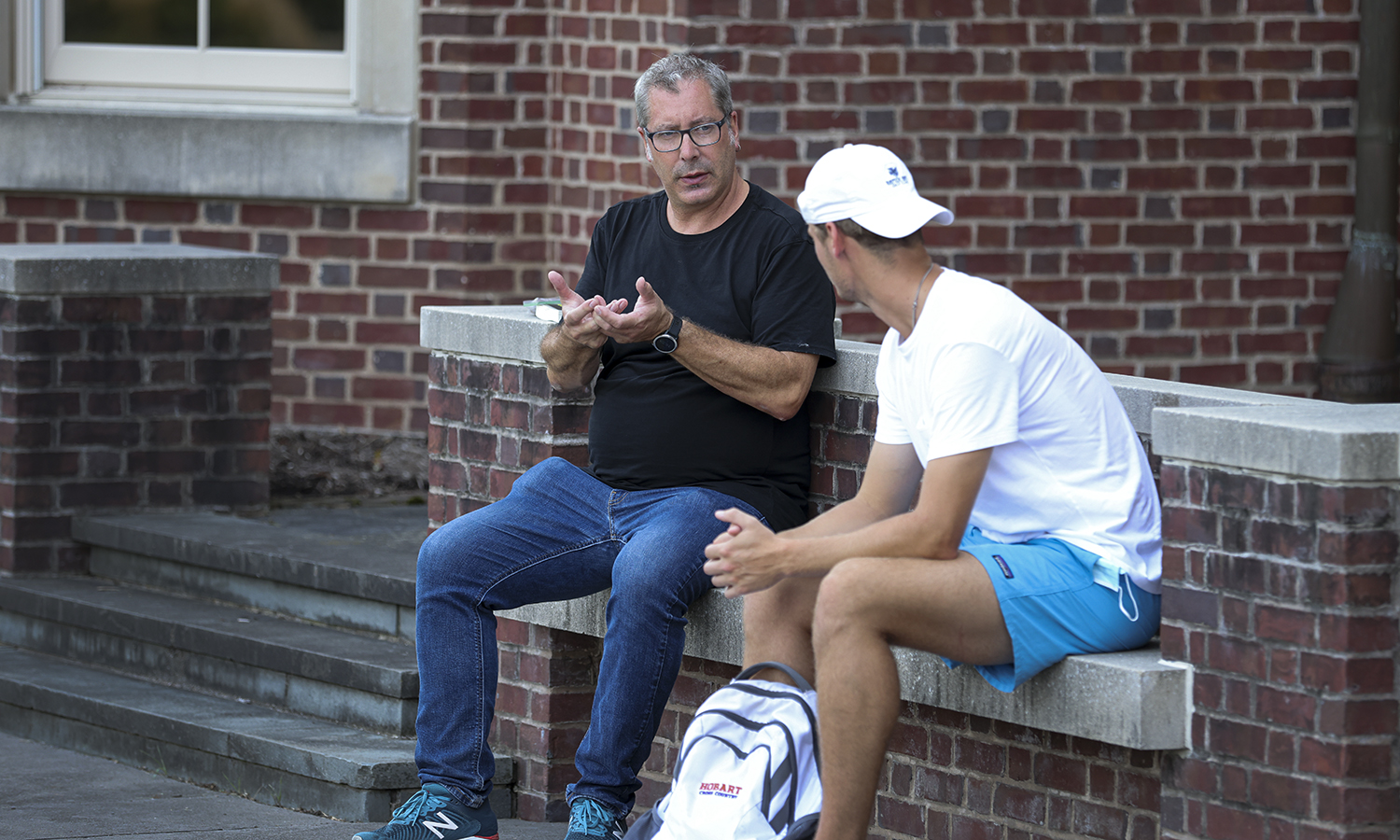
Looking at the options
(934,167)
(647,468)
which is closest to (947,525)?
(647,468)

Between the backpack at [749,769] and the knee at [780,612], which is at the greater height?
the knee at [780,612]

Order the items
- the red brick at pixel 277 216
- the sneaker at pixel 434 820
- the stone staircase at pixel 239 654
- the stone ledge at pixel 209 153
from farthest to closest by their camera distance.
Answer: the red brick at pixel 277 216, the stone ledge at pixel 209 153, the stone staircase at pixel 239 654, the sneaker at pixel 434 820

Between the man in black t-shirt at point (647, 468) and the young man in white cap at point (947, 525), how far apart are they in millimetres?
383

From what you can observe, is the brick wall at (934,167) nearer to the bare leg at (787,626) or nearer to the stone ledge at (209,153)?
the stone ledge at (209,153)

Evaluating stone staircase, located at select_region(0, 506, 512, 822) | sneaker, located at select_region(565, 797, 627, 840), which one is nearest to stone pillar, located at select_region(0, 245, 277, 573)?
stone staircase, located at select_region(0, 506, 512, 822)

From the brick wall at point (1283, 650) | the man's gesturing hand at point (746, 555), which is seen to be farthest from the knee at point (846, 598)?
the brick wall at point (1283, 650)

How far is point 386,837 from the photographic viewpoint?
4188 millimetres

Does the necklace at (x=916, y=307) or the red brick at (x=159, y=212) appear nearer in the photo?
the necklace at (x=916, y=307)

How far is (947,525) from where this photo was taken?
3600mm

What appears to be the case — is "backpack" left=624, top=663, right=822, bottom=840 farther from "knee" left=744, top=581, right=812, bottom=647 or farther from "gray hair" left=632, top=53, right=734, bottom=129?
"gray hair" left=632, top=53, right=734, bottom=129

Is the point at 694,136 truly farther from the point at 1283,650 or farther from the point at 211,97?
the point at 211,97

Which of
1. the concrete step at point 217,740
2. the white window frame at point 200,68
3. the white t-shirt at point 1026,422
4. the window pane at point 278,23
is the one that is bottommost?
the concrete step at point 217,740

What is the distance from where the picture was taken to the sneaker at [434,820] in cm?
421

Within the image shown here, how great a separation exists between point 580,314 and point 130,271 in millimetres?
2755
